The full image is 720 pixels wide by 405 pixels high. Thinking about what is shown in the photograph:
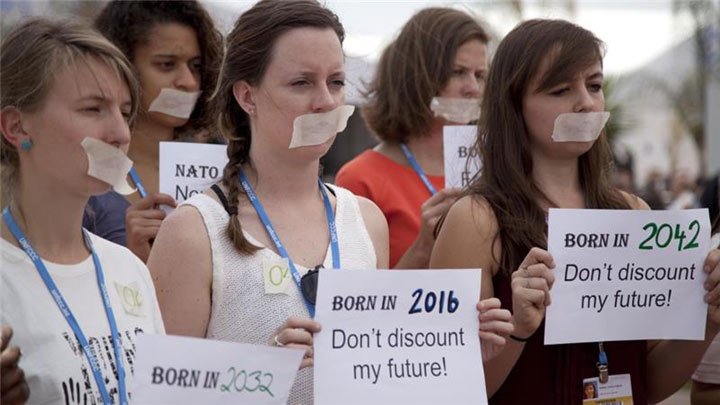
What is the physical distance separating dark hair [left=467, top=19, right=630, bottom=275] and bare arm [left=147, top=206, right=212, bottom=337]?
36.4 inches

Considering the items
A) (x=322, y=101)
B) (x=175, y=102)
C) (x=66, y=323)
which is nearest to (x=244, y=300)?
(x=66, y=323)

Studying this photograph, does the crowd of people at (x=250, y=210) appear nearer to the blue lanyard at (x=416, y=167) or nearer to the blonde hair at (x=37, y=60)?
the blonde hair at (x=37, y=60)

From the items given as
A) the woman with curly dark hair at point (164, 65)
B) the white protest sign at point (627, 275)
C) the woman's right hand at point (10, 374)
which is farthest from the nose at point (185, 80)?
the woman's right hand at point (10, 374)

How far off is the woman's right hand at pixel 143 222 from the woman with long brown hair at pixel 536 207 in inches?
39.3

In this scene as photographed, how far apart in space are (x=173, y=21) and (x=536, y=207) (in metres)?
1.77

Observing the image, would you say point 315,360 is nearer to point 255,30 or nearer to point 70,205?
point 70,205

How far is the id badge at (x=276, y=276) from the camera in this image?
2.58 meters

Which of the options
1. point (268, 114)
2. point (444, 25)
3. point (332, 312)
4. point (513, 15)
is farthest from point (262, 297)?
point (513, 15)

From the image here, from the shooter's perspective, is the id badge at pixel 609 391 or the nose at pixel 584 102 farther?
the nose at pixel 584 102

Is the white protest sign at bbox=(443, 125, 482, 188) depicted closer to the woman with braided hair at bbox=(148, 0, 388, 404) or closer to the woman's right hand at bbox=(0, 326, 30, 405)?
the woman with braided hair at bbox=(148, 0, 388, 404)

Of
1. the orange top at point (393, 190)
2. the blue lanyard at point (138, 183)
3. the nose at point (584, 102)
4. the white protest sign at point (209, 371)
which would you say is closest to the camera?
the white protest sign at point (209, 371)

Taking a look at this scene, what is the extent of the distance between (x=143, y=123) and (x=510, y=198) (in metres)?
1.61

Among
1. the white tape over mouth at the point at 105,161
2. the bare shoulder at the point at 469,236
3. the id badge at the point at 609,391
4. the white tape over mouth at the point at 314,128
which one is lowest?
the id badge at the point at 609,391

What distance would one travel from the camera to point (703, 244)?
2973mm
